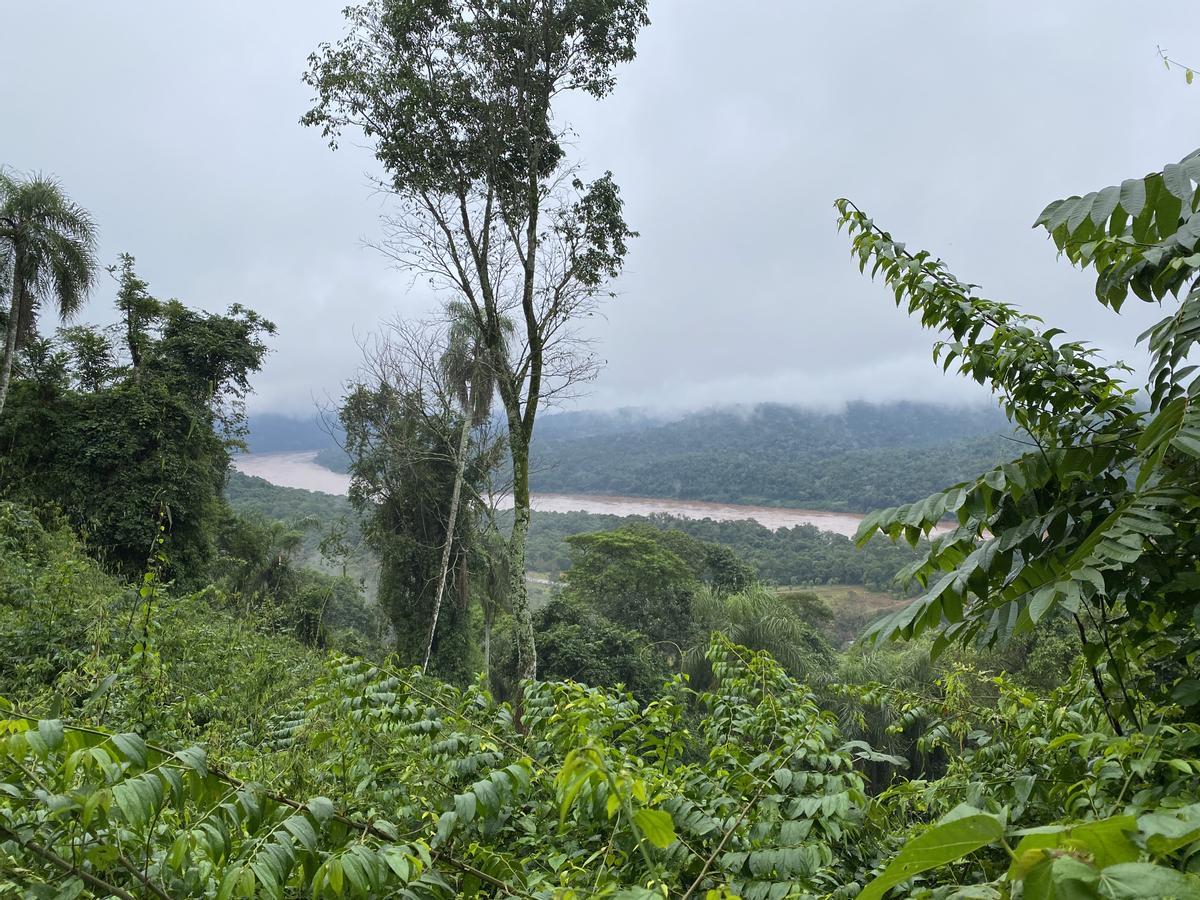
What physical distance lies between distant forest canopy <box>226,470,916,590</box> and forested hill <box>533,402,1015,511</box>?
549 cm

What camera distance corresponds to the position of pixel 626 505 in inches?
2308

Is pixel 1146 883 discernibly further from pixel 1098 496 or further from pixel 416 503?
pixel 416 503

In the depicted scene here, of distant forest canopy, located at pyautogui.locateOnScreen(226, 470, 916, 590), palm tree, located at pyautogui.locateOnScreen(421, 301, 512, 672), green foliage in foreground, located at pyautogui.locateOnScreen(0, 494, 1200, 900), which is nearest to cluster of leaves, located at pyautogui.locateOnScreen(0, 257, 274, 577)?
palm tree, located at pyautogui.locateOnScreen(421, 301, 512, 672)

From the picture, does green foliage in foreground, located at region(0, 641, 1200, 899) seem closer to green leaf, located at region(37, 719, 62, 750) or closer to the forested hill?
green leaf, located at region(37, 719, 62, 750)

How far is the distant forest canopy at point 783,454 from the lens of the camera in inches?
2172

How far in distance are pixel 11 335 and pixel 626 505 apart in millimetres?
48260

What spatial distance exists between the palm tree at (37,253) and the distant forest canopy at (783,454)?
26.3 metres

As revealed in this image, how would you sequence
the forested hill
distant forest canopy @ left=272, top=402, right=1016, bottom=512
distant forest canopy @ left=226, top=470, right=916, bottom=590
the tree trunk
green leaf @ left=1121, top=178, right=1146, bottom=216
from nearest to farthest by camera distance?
green leaf @ left=1121, top=178, right=1146, bottom=216
the tree trunk
distant forest canopy @ left=226, top=470, right=916, bottom=590
distant forest canopy @ left=272, top=402, right=1016, bottom=512
the forested hill

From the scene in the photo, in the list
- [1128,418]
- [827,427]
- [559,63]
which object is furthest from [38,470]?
[827,427]

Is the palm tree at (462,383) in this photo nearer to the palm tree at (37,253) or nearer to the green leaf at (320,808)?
the palm tree at (37,253)

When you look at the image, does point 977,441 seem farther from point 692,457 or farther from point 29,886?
point 29,886

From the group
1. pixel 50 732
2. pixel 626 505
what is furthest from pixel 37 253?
pixel 626 505

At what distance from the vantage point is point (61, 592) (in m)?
6.25

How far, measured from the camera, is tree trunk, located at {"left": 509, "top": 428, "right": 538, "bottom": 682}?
986 cm
